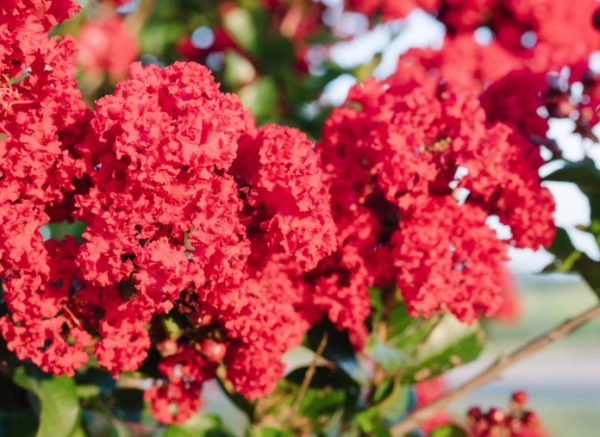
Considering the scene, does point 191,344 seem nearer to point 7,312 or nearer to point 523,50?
point 7,312

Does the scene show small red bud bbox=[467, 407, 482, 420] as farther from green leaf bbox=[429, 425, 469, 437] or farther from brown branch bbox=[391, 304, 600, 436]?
brown branch bbox=[391, 304, 600, 436]

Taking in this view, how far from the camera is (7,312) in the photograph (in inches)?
38.3

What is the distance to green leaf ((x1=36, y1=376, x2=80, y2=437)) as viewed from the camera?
3.31 ft

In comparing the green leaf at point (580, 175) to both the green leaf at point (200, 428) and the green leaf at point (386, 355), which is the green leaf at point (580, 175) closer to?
the green leaf at point (386, 355)

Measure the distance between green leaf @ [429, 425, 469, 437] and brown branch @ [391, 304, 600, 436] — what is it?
8.9 inches

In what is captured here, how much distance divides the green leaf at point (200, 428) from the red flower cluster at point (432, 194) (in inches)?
13.8

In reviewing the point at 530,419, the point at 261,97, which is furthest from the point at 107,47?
the point at 530,419

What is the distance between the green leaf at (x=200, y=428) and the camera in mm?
A: 1136

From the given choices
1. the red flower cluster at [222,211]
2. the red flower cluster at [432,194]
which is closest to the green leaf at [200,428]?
the red flower cluster at [222,211]

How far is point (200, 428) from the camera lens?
117 centimetres

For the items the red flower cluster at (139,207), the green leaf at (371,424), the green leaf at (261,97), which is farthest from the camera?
the green leaf at (261,97)

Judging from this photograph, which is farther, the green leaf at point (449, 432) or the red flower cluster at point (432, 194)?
the green leaf at point (449, 432)

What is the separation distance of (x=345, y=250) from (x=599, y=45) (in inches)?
39.6

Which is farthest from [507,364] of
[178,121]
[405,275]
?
[178,121]
